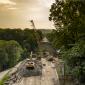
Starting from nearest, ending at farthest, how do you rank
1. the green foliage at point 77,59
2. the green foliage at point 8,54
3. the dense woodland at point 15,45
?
the green foliage at point 77,59
the green foliage at point 8,54
the dense woodland at point 15,45

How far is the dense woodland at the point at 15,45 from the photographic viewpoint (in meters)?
67.9

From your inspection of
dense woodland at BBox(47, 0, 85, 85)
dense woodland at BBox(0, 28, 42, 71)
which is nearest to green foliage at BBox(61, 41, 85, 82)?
dense woodland at BBox(47, 0, 85, 85)

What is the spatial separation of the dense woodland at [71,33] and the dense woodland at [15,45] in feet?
122

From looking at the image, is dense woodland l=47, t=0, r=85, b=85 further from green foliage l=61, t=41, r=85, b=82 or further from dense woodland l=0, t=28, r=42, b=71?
dense woodland l=0, t=28, r=42, b=71

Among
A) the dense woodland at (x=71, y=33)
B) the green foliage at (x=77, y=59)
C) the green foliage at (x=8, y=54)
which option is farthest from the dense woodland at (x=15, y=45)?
the green foliage at (x=77, y=59)

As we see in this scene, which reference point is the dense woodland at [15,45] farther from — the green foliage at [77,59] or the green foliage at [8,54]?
the green foliage at [77,59]

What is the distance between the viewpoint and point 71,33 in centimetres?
2778

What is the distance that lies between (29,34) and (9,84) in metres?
58.0

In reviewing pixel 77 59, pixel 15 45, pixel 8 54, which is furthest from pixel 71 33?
pixel 15 45

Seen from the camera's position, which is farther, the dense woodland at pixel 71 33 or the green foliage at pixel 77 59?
the dense woodland at pixel 71 33

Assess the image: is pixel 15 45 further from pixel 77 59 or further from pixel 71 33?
pixel 77 59

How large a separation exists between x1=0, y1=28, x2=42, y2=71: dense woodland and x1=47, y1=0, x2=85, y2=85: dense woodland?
122 feet

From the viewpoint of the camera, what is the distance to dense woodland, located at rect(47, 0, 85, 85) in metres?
24.2

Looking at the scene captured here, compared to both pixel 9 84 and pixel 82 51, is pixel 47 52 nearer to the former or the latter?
pixel 9 84
